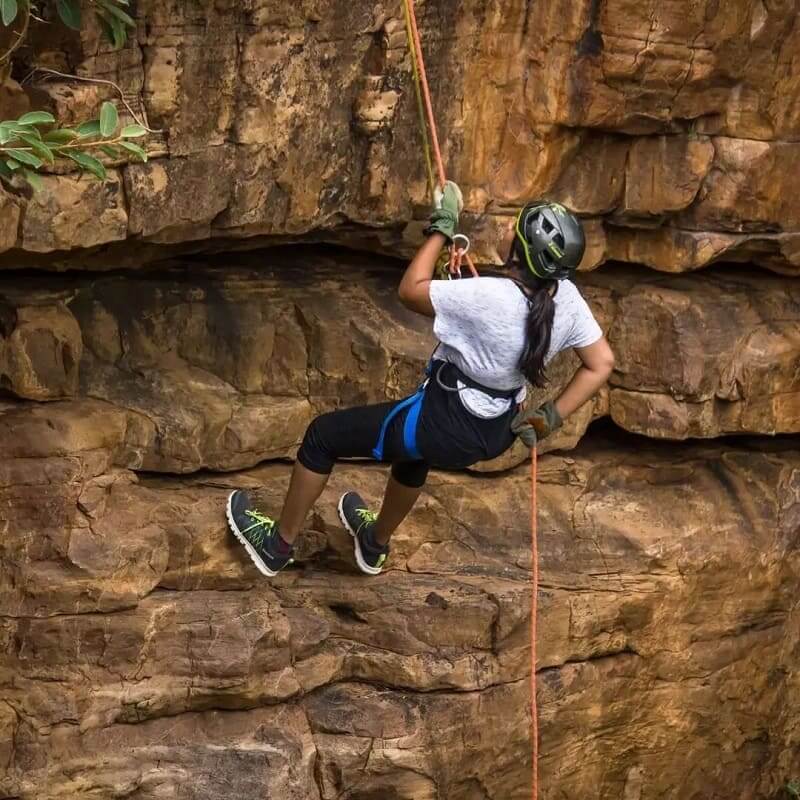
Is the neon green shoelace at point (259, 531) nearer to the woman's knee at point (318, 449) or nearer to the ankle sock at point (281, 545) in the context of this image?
the ankle sock at point (281, 545)

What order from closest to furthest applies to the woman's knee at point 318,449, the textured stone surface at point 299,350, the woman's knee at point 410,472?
the woman's knee at point 318,449 → the woman's knee at point 410,472 → the textured stone surface at point 299,350

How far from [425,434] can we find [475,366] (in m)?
0.36

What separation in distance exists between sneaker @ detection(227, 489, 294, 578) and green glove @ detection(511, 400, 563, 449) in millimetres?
1277

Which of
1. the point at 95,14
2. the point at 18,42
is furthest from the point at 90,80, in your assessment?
the point at 18,42

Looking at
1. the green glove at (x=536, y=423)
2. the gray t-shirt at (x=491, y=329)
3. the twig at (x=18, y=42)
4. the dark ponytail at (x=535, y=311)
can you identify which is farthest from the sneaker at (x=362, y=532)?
the twig at (x=18, y=42)

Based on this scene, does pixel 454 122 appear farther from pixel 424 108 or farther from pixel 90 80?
pixel 90 80

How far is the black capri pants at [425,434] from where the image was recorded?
5.48m

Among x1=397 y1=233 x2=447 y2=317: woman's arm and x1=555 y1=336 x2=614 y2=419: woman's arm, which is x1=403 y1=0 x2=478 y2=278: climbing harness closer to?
x1=397 y1=233 x2=447 y2=317: woman's arm

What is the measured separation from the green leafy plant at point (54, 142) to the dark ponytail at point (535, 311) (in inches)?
58.6

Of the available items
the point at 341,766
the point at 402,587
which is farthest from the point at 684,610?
the point at 341,766

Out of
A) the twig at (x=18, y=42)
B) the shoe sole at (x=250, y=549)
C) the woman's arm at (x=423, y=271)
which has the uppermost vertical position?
the twig at (x=18, y=42)

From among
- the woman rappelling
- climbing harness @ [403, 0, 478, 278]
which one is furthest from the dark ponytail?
climbing harness @ [403, 0, 478, 278]

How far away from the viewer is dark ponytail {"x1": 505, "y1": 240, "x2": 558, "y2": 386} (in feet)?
16.9

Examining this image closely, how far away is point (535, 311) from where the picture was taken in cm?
516
